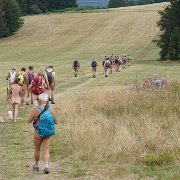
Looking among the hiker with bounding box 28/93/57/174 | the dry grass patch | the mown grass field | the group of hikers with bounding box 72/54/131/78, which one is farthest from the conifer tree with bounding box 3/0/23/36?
the hiker with bounding box 28/93/57/174

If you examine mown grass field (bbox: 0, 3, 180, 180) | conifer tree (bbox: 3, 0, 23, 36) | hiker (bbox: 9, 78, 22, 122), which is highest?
conifer tree (bbox: 3, 0, 23, 36)

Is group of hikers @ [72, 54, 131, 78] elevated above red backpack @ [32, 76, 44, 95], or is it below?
below

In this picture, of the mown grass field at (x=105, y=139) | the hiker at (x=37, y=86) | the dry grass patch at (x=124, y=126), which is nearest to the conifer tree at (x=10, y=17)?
the mown grass field at (x=105, y=139)

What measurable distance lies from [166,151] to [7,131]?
18.6 ft

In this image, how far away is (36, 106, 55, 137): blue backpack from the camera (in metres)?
10.0

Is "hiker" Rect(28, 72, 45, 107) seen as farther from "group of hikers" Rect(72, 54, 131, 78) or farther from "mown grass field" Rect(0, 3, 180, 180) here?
"group of hikers" Rect(72, 54, 131, 78)

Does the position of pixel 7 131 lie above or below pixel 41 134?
below

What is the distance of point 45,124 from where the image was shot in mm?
10039

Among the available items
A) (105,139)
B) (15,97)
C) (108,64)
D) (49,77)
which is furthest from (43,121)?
(108,64)

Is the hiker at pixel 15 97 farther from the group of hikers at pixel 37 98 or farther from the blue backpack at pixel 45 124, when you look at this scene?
the blue backpack at pixel 45 124

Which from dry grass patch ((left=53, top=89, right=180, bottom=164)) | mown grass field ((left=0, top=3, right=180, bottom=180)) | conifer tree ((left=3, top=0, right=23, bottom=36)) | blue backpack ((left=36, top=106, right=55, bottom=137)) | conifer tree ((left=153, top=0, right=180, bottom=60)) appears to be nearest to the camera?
blue backpack ((left=36, top=106, right=55, bottom=137))

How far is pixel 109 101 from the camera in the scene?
1833cm

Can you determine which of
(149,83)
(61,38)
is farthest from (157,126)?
(61,38)

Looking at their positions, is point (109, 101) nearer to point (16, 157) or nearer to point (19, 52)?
point (16, 157)
